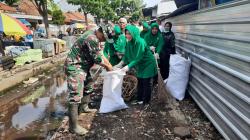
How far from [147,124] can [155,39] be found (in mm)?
2836

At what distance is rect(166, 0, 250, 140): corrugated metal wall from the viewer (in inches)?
132

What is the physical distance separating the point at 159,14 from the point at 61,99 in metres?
9.03

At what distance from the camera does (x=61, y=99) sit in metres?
8.67

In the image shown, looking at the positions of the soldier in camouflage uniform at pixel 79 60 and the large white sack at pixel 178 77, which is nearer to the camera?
the soldier in camouflage uniform at pixel 79 60

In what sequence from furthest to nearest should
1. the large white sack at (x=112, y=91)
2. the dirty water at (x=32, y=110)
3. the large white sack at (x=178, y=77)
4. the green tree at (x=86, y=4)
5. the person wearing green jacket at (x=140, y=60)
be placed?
the green tree at (x=86, y=4)
the dirty water at (x=32, y=110)
the large white sack at (x=178, y=77)
the person wearing green jacket at (x=140, y=60)
the large white sack at (x=112, y=91)

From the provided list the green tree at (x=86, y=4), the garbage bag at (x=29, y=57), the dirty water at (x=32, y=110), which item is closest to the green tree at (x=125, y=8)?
the green tree at (x=86, y=4)

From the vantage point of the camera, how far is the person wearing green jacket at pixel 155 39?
678cm

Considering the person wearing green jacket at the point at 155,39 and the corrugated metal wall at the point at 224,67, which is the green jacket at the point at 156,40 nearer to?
the person wearing green jacket at the point at 155,39

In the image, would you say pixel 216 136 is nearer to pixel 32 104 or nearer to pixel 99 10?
pixel 32 104

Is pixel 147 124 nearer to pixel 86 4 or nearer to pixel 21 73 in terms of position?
pixel 21 73

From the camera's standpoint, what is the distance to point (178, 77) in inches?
237

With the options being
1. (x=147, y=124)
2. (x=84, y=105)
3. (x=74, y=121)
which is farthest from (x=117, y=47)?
(x=74, y=121)

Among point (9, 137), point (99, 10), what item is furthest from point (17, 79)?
point (99, 10)

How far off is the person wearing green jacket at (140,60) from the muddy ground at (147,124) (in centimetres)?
40
